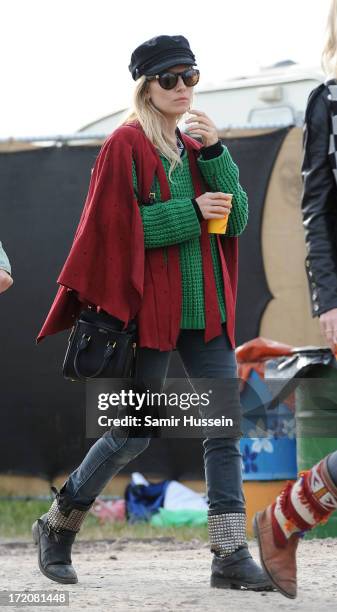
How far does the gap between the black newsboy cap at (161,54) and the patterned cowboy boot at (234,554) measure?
159cm

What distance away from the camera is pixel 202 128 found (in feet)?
13.1

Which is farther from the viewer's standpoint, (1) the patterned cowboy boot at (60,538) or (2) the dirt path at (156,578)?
(1) the patterned cowboy boot at (60,538)

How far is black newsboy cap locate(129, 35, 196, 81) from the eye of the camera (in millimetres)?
4023

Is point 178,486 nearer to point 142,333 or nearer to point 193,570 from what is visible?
point 193,570

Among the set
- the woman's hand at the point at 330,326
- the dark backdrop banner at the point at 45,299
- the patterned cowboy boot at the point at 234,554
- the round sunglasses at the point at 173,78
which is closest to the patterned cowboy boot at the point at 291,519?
the woman's hand at the point at 330,326

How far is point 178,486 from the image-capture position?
21.7 feet

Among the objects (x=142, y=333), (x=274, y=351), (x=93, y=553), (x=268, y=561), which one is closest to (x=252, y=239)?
(x=274, y=351)

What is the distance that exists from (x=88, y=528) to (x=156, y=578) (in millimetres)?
2081

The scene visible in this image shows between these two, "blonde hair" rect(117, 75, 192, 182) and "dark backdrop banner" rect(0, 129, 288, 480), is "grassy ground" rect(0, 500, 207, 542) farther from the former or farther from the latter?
"blonde hair" rect(117, 75, 192, 182)

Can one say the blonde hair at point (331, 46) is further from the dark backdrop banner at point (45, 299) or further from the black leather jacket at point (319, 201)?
the dark backdrop banner at point (45, 299)

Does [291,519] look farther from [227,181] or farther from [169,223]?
[227,181]

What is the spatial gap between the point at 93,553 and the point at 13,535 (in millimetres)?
779

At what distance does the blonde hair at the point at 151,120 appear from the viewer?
400cm

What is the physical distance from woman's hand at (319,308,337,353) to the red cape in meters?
0.77
